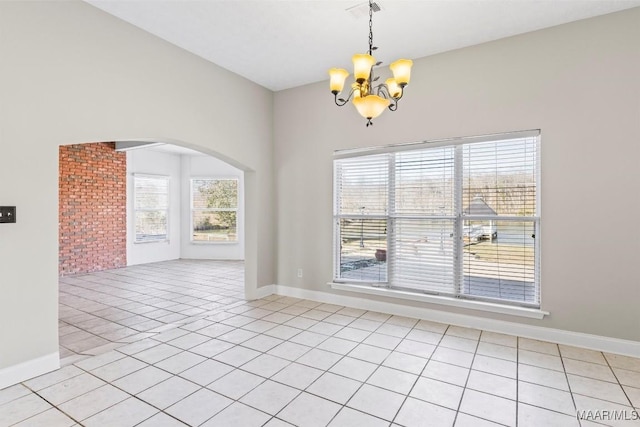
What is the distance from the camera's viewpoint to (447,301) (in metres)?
3.89

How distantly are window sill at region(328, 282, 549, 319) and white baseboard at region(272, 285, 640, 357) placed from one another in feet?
0.37

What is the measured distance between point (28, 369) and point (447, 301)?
157 inches

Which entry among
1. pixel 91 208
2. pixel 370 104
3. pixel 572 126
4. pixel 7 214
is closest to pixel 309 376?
pixel 370 104

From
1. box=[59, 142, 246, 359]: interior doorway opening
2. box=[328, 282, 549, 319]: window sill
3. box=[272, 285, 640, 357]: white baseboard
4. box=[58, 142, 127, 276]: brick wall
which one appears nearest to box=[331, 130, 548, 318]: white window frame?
box=[328, 282, 549, 319]: window sill

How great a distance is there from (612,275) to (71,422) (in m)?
4.47

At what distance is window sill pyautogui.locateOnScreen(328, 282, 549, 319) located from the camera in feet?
11.4

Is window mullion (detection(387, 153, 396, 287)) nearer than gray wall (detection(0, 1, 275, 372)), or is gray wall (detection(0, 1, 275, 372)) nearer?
gray wall (detection(0, 1, 275, 372))

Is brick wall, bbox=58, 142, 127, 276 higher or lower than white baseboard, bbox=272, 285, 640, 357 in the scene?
higher

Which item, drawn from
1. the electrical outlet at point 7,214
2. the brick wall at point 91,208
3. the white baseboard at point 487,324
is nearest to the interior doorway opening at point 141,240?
the brick wall at point 91,208

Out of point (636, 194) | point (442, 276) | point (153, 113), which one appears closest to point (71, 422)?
point (153, 113)

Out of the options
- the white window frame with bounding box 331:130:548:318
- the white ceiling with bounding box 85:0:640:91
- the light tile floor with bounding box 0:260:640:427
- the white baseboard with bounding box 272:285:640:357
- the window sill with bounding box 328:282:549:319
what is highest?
the white ceiling with bounding box 85:0:640:91

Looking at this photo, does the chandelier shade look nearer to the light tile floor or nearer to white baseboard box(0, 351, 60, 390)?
the light tile floor

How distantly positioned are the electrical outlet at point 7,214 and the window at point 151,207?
19.5 feet

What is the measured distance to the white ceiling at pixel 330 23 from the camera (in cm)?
299
